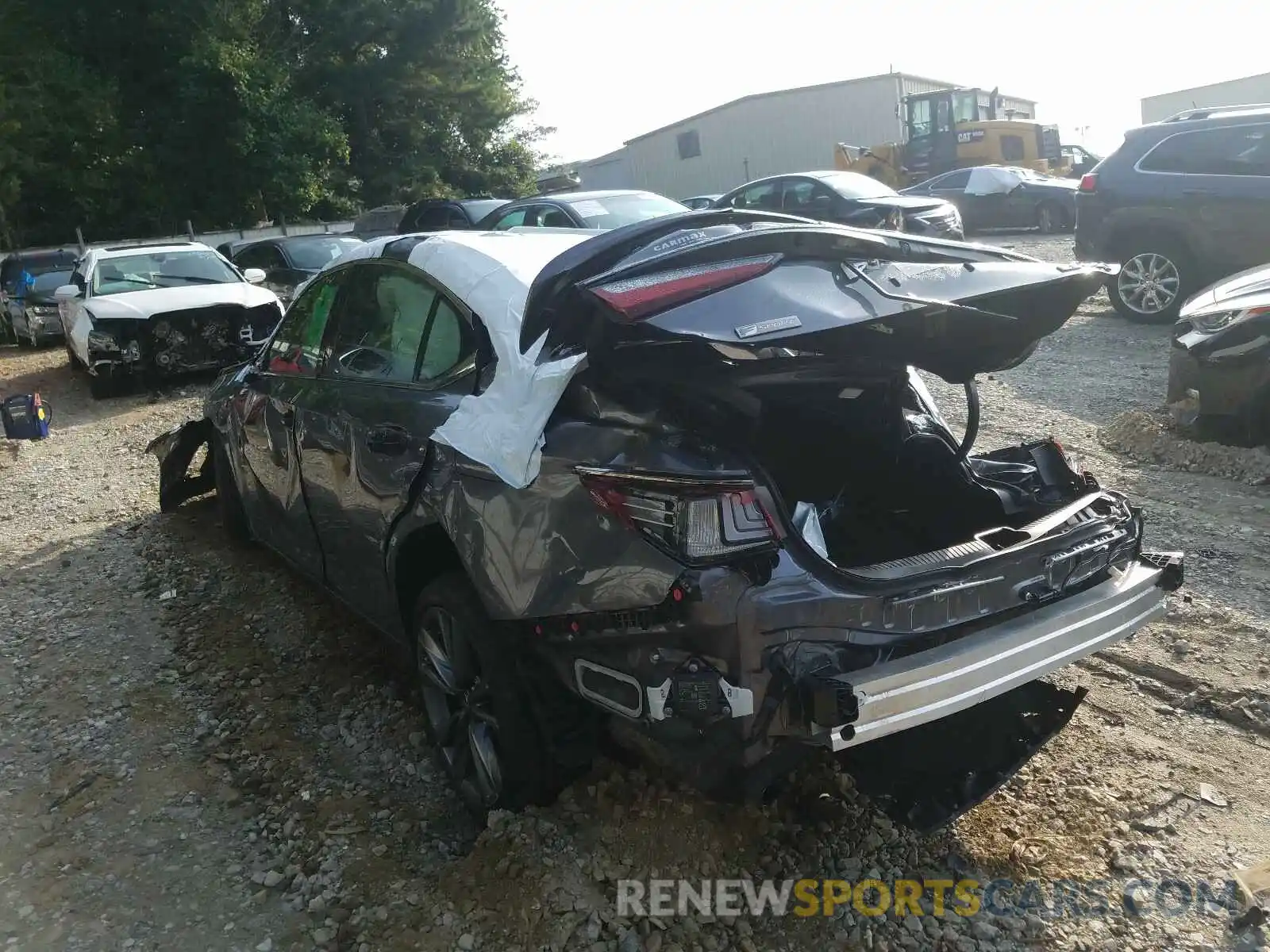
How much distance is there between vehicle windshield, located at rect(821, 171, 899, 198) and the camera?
14.6m

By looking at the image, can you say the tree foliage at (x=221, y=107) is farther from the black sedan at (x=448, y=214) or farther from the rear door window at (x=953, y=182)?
the rear door window at (x=953, y=182)

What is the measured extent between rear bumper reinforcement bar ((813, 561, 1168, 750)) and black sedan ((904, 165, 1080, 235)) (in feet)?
59.7

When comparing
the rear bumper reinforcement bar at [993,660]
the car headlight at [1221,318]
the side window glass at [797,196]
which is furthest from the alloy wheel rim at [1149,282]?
the rear bumper reinforcement bar at [993,660]

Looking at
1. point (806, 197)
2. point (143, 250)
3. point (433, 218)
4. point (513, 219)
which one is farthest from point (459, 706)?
point (806, 197)

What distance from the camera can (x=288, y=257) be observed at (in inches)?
566

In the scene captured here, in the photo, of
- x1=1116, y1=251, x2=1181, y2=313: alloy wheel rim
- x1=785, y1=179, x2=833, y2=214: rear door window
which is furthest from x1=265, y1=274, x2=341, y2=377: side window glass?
x1=785, y1=179, x2=833, y2=214: rear door window

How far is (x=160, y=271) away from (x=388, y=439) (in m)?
9.66

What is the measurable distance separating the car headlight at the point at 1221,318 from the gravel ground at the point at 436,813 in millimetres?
1341

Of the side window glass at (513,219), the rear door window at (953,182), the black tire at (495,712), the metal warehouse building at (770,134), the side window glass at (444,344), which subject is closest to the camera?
the black tire at (495,712)

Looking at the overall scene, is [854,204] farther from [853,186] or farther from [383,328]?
[383,328]

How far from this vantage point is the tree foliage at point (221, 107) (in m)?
24.6

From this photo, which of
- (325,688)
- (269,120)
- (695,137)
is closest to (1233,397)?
(325,688)

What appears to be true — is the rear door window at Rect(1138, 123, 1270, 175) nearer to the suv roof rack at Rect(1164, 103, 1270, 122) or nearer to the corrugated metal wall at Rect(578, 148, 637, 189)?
the suv roof rack at Rect(1164, 103, 1270, 122)

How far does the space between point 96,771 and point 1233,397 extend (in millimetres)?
6197
